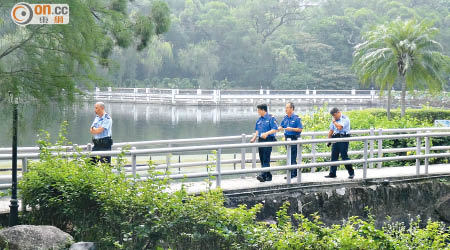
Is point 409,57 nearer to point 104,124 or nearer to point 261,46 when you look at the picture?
point 104,124

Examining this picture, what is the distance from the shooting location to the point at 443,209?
12.2m

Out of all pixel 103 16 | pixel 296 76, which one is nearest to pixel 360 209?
Result: pixel 103 16

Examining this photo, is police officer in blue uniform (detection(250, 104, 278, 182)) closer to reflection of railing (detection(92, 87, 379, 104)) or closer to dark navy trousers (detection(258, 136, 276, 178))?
dark navy trousers (detection(258, 136, 276, 178))

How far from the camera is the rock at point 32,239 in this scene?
302 inches

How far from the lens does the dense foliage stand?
73.7m

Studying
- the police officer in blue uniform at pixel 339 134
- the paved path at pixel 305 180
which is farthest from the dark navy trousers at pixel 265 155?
the police officer in blue uniform at pixel 339 134

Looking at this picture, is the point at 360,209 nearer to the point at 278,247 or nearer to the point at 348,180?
the point at 348,180

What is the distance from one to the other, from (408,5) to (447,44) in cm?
1301

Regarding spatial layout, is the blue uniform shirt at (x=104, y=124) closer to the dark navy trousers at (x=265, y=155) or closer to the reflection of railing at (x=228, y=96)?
the dark navy trousers at (x=265, y=155)

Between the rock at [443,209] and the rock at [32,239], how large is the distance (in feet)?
23.7

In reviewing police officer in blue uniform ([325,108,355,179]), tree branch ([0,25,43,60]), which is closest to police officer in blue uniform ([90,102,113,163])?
tree branch ([0,25,43,60])

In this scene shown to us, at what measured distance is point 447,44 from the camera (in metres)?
73.3

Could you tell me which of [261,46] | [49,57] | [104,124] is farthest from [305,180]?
[261,46]

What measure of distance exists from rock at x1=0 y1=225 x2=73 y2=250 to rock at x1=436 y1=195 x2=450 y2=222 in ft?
23.7
